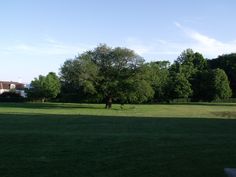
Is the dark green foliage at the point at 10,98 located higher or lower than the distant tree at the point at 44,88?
lower

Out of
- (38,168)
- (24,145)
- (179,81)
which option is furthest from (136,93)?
(38,168)

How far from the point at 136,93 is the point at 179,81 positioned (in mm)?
37827

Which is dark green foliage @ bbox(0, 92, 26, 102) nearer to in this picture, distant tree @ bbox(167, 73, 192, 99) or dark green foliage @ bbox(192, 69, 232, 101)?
distant tree @ bbox(167, 73, 192, 99)

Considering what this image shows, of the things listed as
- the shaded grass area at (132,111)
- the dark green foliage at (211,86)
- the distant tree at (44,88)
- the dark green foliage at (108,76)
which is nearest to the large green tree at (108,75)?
the dark green foliage at (108,76)

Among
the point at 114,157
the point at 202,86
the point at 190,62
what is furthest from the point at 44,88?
the point at 114,157

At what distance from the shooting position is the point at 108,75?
237 ft

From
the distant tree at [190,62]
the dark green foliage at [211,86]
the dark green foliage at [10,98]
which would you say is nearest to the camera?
the dark green foliage at [10,98]

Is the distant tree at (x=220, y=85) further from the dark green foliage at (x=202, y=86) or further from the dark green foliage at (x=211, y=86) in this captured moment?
the dark green foliage at (x=202, y=86)

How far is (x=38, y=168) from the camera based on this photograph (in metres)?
10.6

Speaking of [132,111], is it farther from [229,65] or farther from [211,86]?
[229,65]

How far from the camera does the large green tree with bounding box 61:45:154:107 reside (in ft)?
228

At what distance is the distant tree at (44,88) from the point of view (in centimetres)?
10094

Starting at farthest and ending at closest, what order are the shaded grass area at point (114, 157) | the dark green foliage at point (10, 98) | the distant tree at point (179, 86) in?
1. the distant tree at point (179, 86)
2. the dark green foliage at point (10, 98)
3. the shaded grass area at point (114, 157)

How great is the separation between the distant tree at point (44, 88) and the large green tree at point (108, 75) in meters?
27.9
